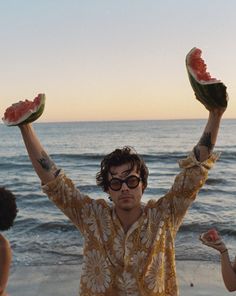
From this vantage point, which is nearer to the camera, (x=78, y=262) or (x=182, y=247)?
(x=78, y=262)

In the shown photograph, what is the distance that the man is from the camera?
2.68 metres

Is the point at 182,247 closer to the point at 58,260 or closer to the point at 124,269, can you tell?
the point at 58,260

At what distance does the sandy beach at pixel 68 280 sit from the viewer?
6832 mm

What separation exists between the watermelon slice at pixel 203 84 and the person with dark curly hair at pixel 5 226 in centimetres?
242

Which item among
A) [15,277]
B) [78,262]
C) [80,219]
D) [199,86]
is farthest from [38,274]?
[199,86]

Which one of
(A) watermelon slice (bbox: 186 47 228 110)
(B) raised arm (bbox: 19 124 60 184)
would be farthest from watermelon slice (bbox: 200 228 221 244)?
(B) raised arm (bbox: 19 124 60 184)

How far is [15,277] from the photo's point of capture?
7.64 m

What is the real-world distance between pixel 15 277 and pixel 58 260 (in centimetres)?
131

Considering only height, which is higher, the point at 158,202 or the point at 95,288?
the point at 158,202

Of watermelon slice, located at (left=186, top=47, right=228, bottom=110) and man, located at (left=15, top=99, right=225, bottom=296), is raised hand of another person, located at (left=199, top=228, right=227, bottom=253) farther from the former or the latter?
watermelon slice, located at (left=186, top=47, right=228, bottom=110)

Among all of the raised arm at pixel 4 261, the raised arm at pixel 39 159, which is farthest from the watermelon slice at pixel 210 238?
the raised arm at pixel 4 261

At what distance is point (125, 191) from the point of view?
277cm

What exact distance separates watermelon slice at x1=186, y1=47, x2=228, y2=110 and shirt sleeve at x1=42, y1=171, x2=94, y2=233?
922mm

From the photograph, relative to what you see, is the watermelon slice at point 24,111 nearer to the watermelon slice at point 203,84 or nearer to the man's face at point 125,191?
the man's face at point 125,191
